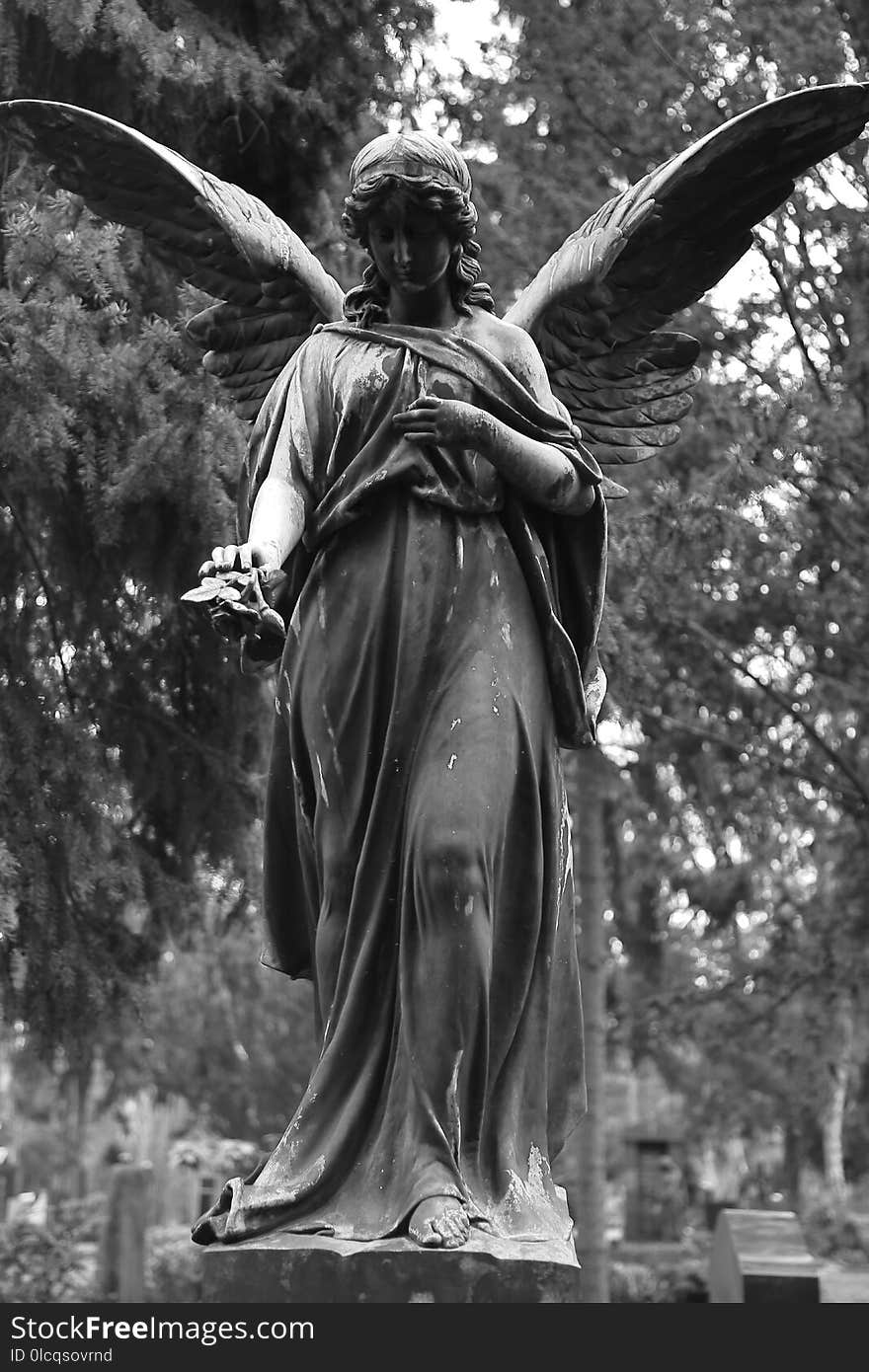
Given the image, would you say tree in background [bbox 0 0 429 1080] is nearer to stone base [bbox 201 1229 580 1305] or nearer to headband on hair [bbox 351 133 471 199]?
stone base [bbox 201 1229 580 1305]

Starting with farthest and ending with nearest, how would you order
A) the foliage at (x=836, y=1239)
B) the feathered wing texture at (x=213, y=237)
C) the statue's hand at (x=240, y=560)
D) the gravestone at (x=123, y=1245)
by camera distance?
the foliage at (x=836, y=1239)
the gravestone at (x=123, y=1245)
the feathered wing texture at (x=213, y=237)
the statue's hand at (x=240, y=560)

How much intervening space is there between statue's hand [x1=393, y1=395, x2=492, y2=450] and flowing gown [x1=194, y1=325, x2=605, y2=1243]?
0.11 meters

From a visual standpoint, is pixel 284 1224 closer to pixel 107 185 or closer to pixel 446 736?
pixel 446 736

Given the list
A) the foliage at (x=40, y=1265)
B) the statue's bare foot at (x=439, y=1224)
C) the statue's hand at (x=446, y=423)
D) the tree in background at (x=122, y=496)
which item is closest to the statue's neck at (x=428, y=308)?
the statue's hand at (x=446, y=423)

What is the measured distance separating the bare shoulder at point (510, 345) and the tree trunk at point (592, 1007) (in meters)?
8.36

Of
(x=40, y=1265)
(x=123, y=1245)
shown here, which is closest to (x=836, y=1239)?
(x=123, y=1245)

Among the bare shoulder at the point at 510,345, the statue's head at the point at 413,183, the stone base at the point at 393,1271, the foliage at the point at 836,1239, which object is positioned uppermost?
the foliage at the point at 836,1239

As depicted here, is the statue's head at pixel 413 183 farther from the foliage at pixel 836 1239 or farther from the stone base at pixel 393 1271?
the foliage at pixel 836 1239

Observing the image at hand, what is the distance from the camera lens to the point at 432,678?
4688 mm

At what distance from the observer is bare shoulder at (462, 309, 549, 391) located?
4.99m

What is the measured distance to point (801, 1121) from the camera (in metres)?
33.7

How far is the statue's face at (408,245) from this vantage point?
475cm

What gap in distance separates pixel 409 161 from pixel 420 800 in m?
1.45

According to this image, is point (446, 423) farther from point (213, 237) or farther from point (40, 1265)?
point (40, 1265)
